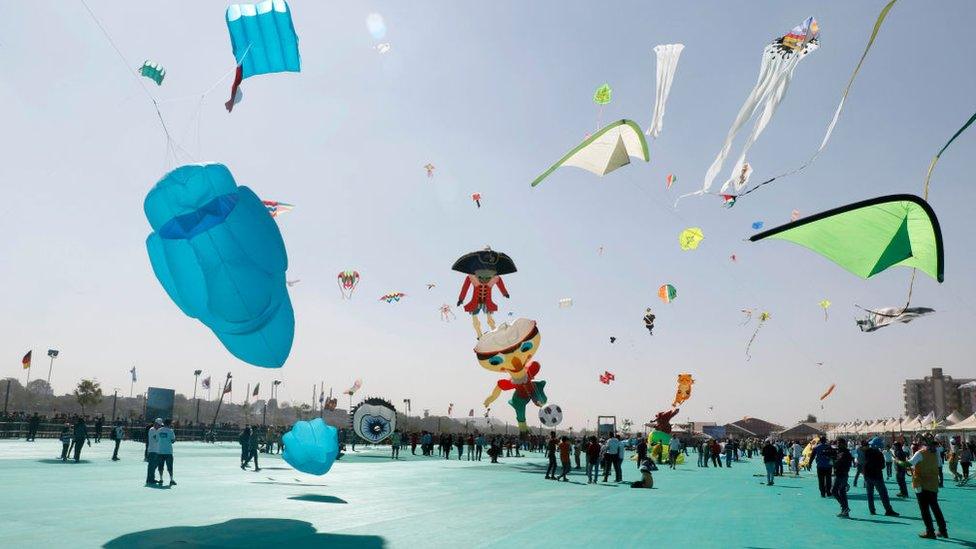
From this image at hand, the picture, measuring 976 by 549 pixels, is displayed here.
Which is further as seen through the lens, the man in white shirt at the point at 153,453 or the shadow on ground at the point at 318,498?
the man in white shirt at the point at 153,453

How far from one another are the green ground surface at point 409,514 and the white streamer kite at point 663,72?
7.51 m

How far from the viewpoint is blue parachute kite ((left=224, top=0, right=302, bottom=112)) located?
12.0 metres

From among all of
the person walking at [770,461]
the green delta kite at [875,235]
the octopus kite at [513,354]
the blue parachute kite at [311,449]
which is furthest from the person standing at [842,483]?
the octopus kite at [513,354]

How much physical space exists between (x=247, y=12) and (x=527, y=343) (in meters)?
28.2

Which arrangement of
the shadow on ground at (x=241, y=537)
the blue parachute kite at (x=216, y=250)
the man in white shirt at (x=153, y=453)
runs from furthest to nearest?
the man in white shirt at (x=153, y=453), the blue parachute kite at (x=216, y=250), the shadow on ground at (x=241, y=537)

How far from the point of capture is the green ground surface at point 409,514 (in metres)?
9.50

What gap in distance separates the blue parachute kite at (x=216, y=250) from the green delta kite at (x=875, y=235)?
800cm

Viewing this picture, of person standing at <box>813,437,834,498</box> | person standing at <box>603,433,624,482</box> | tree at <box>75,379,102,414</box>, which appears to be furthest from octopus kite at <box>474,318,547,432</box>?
tree at <box>75,379,102,414</box>

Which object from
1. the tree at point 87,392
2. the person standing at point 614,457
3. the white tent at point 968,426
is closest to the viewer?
the person standing at point 614,457

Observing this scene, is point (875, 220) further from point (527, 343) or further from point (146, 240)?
point (527, 343)

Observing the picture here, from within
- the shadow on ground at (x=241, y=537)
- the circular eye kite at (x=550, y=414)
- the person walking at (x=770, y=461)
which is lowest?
the shadow on ground at (x=241, y=537)

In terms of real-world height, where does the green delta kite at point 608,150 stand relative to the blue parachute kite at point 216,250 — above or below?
above

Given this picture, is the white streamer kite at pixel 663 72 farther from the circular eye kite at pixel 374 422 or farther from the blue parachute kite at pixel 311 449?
the circular eye kite at pixel 374 422

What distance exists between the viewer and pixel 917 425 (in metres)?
58.9
